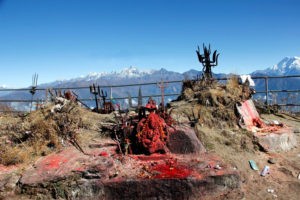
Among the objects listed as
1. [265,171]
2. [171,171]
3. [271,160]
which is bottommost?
[265,171]

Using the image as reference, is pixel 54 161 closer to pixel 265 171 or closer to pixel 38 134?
pixel 38 134

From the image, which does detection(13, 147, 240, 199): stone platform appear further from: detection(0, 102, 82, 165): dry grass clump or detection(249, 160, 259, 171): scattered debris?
detection(249, 160, 259, 171): scattered debris

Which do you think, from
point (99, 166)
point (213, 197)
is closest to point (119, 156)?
point (99, 166)

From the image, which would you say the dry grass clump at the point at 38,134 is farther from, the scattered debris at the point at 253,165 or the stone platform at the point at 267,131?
the stone platform at the point at 267,131

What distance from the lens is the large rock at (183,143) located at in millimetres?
6820

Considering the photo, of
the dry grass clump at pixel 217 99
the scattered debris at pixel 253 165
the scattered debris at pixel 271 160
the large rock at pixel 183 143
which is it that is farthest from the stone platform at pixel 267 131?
the large rock at pixel 183 143

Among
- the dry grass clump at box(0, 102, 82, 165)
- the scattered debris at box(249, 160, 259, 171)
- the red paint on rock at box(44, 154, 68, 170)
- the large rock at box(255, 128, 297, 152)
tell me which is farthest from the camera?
the large rock at box(255, 128, 297, 152)

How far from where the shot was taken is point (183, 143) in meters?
6.87

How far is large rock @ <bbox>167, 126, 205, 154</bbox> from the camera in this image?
682 cm

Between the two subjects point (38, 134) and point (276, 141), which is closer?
point (38, 134)

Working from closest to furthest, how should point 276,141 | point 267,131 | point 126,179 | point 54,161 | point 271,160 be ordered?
1. point 126,179
2. point 54,161
3. point 271,160
4. point 276,141
5. point 267,131

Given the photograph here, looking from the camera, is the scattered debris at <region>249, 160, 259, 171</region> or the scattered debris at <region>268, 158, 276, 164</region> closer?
the scattered debris at <region>249, 160, 259, 171</region>

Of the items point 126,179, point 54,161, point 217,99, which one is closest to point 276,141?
point 217,99

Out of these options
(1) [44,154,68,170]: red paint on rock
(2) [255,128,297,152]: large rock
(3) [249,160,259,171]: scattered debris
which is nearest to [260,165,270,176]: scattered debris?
(3) [249,160,259,171]: scattered debris
